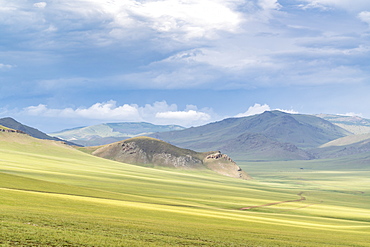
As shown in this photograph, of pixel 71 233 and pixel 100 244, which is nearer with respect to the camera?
pixel 100 244

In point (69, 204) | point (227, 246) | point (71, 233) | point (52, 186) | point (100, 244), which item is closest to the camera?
point (100, 244)

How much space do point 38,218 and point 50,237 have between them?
7374 millimetres

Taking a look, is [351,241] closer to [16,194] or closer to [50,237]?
[50,237]

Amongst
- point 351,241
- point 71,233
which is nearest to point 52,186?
point 71,233

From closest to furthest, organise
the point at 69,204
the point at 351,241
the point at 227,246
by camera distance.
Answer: the point at 227,246
the point at 351,241
the point at 69,204

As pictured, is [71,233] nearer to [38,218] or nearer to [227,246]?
[38,218]

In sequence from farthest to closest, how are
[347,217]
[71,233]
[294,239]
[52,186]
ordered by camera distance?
[347,217], [52,186], [294,239], [71,233]

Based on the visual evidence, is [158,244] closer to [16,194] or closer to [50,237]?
[50,237]

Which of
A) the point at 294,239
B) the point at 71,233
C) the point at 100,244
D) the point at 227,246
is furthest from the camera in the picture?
the point at 294,239

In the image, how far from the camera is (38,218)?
1337 inches

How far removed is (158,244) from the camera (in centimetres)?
2939

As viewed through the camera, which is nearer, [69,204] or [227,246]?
[227,246]

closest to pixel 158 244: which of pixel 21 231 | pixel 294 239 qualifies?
pixel 21 231

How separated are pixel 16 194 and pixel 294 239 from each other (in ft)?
99.3
